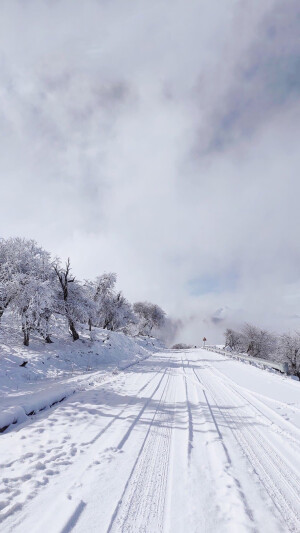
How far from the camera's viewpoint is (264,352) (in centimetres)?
5750

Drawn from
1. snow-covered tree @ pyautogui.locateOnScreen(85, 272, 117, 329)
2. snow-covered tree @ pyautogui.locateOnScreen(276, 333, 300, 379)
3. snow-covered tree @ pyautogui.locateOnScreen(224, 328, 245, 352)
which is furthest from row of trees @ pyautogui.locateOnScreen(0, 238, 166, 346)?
snow-covered tree @ pyautogui.locateOnScreen(224, 328, 245, 352)

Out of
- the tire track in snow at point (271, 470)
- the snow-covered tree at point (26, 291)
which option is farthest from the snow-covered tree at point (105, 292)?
the tire track in snow at point (271, 470)

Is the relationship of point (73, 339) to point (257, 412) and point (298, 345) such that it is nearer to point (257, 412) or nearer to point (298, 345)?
point (257, 412)

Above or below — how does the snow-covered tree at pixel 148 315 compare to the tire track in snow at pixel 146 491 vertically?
above

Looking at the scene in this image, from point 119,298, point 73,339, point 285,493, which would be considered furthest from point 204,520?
point 119,298

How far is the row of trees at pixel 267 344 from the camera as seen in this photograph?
1713 inches

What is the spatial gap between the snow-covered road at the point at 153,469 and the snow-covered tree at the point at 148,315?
6193 cm

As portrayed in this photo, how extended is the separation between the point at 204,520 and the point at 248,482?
1024 millimetres

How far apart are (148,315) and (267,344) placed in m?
30.1

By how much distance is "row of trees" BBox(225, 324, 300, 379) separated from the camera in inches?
1713

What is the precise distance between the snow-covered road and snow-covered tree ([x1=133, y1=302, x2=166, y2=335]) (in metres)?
61.9

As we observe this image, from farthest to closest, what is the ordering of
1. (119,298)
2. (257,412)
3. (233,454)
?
(119,298), (257,412), (233,454)

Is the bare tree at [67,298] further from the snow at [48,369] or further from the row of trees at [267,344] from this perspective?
the row of trees at [267,344]

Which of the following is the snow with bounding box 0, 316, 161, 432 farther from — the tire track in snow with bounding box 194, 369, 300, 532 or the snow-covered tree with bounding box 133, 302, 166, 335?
the snow-covered tree with bounding box 133, 302, 166, 335
